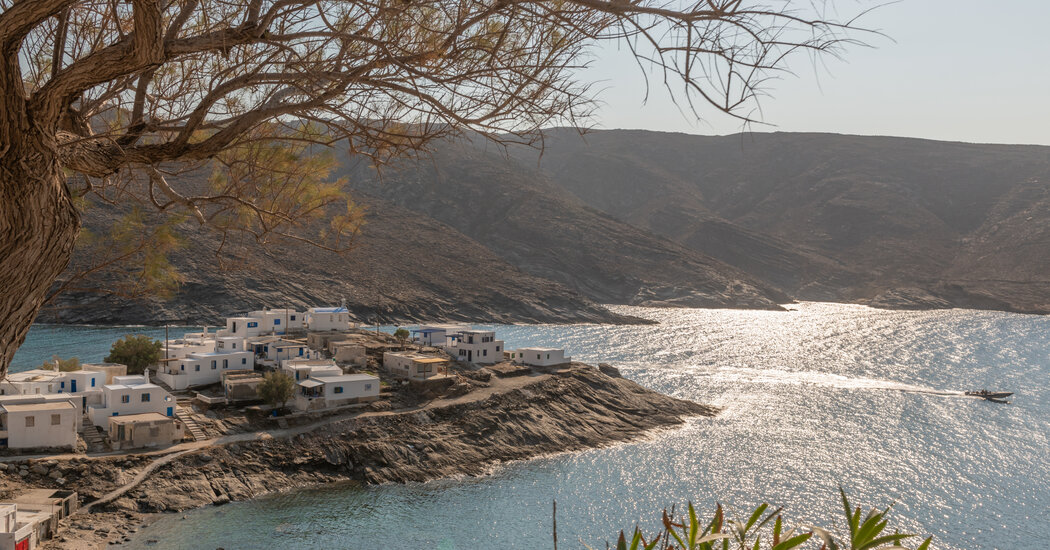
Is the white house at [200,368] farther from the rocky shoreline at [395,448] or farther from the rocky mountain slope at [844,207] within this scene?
the rocky mountain slope at [844,207]

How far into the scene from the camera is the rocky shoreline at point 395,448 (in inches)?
708

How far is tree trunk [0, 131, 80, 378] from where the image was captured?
105 inches

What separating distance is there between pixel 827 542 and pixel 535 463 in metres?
23.9

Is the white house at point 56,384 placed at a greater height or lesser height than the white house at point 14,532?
greater

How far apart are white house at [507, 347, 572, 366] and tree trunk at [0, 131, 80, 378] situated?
103 ft

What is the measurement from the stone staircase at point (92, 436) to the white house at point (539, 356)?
18473 mm

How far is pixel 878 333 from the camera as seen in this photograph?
65125 millimetres

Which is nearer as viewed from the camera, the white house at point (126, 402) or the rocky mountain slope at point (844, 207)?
the white house at point (126, 402)

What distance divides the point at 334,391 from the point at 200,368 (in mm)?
5177

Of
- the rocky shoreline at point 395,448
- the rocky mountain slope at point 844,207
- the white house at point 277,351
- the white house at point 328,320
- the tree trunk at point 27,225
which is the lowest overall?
the rocky shoreline at point 395,448

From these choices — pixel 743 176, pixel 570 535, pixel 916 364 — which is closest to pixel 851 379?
pixel 916 364

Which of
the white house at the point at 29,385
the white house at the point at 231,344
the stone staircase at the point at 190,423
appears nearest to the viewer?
the stone staircase at the point at 190,423

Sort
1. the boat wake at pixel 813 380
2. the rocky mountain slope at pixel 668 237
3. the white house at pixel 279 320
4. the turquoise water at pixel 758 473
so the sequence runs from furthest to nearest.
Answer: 1. the rocky mountain slope at pixel 668 237
2. the boat wake at pixel 813 380
3. the white house at pixel 279 320
4. the turquoise water at pixel 758 473

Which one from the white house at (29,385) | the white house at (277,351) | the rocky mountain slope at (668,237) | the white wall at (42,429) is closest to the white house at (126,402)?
the white wall at (42,429)
